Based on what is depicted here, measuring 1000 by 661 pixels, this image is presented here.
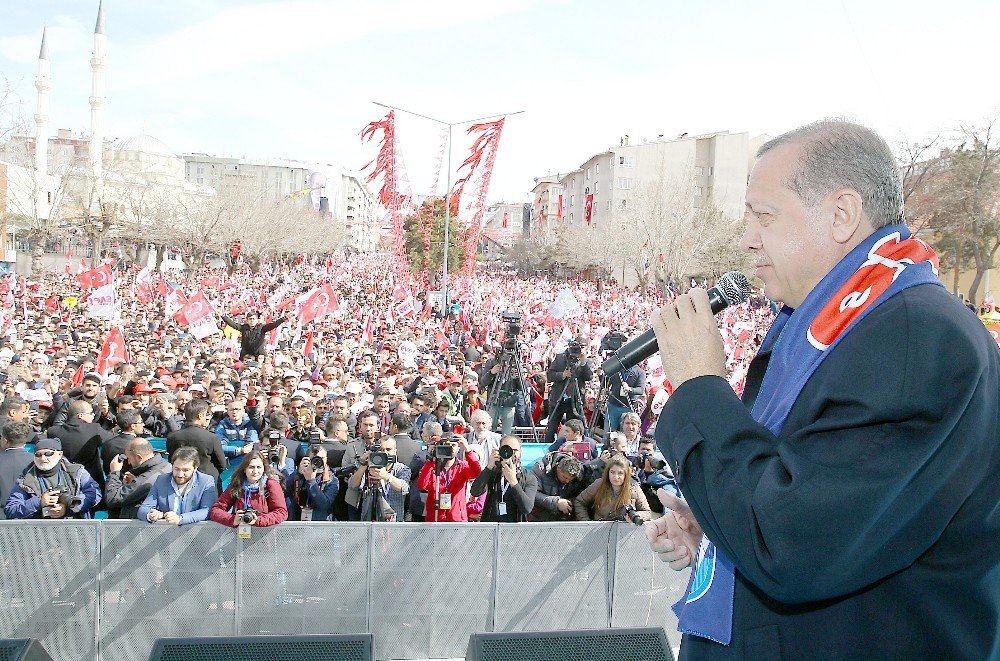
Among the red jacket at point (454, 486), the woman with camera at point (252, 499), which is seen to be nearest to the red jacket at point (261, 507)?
the woman with camera at point (252, 499)

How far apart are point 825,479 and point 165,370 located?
11910mm

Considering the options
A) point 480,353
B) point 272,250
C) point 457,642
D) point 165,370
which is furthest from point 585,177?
point 457,642

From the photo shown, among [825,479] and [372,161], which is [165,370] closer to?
[825,479]

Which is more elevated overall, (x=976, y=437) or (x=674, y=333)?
(x=674, y=333)

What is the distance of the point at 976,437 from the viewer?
3.56 ft

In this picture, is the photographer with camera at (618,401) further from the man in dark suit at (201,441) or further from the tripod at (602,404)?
the man in dark suit at (201,441)

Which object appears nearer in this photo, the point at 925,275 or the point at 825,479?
the point at 825,479

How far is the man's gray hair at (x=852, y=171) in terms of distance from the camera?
1310mm

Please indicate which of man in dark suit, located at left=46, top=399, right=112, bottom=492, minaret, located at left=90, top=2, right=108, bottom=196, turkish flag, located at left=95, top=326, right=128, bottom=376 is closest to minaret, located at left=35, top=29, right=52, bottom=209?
minaret, located at left=90, top=2, right=108, bottom=196

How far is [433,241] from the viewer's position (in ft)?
135

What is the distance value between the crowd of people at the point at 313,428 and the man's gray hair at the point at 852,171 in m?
0.88

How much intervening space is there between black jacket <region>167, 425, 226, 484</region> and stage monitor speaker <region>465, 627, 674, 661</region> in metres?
4.57

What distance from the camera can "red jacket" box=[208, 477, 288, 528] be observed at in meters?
5.51

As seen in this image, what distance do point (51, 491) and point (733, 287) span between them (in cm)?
583
